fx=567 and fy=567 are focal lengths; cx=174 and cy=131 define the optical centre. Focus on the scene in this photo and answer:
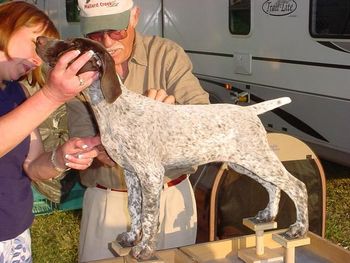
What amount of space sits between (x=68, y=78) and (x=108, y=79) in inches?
4.5

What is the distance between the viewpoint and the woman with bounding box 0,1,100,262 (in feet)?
5.49

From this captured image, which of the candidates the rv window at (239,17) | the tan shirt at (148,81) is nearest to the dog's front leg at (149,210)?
the tan shirt at (148,81)

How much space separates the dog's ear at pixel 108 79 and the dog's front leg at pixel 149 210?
0.95ft

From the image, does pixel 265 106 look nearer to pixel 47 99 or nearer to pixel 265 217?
pixel 265 217

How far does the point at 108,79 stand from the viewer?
1.65 meters

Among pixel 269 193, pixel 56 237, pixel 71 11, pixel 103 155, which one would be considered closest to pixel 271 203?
pixel 269 193

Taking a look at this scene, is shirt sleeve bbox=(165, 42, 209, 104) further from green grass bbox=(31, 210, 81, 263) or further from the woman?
green grass bbox=(31, 210, 81, 263)

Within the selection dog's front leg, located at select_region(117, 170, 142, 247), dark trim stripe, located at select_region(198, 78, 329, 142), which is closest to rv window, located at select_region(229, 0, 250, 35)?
dark trim stripe, located at select_region(198, 78, 329, 142)

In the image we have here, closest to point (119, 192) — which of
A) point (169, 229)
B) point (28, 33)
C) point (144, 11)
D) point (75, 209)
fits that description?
point (169, 229)

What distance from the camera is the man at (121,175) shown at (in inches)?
101

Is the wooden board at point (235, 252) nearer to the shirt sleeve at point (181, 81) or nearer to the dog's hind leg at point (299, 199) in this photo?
the dog's hind leg at point (299, 199)

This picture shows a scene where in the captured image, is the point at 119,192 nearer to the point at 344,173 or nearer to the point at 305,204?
the point at 305,204

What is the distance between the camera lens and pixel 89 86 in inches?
68.4

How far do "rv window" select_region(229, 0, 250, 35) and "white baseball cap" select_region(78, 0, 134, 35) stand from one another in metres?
4.54
